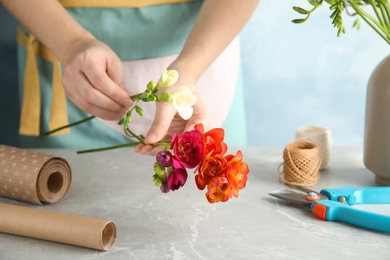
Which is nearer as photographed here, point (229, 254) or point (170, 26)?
point (229, 254)

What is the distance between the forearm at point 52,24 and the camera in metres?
1.22

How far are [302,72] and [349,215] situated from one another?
104 cm

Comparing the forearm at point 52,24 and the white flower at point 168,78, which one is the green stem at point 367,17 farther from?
the forearm at point 52,24

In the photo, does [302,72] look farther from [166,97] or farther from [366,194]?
[166,97]

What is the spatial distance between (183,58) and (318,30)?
32.0 inches

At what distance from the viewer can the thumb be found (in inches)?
38.4

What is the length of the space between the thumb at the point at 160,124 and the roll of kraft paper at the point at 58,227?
14cm

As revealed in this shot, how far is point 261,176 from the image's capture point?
116 cm

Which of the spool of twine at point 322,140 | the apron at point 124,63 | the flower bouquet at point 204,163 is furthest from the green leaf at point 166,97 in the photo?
the apron at point 124,63

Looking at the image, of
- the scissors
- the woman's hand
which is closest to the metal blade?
the scissors

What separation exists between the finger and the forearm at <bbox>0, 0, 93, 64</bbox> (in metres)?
0.11

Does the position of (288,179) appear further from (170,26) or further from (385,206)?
(170,26)

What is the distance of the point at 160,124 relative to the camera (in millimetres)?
1006

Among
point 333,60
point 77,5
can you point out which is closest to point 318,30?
point 333,60
